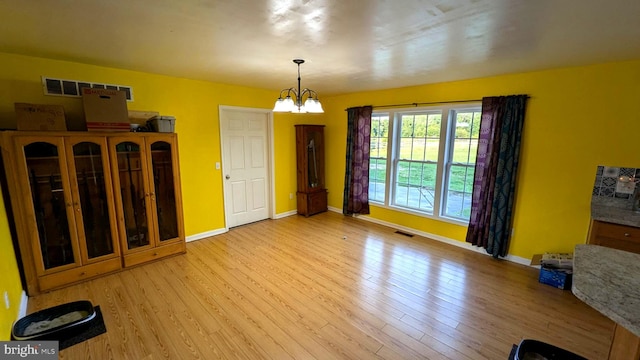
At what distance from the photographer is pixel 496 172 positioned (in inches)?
131

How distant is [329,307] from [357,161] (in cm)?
289

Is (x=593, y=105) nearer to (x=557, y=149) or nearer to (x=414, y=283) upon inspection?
(x=557, y=149)

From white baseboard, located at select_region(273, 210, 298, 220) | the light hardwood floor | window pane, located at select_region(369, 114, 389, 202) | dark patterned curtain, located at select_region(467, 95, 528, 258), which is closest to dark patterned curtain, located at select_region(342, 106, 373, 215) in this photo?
window pane, located at select_region(369, 114, 389, 202)

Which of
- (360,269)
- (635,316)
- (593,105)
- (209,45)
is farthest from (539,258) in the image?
(209,45)

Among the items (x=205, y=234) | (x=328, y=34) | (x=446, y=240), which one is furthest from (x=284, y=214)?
(x=328, y=34)

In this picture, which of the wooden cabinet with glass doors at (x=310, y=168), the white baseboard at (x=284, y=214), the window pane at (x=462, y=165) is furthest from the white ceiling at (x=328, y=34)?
the white baseboard at (x=284, y=214)

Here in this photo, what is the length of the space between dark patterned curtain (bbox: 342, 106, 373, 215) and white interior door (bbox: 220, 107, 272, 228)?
1.51 meters

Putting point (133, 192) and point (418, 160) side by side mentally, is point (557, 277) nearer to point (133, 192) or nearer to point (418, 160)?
point (418, 160)

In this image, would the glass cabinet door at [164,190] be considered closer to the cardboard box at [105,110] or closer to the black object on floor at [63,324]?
the cardboard box at [105,110]

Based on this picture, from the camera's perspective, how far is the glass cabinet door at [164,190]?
322cm

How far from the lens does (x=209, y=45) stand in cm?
225

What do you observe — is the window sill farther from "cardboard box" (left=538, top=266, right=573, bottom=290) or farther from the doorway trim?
the doorway trim

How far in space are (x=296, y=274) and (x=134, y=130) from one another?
2.56 m

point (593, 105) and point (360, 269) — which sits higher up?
point (593, 105)
